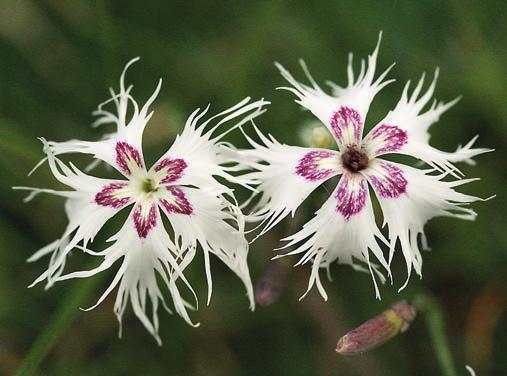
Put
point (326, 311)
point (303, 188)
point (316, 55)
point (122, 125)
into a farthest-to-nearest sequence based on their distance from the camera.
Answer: point (316, 55)
point (326, 311)
point (122, 125)
point (303, 188)

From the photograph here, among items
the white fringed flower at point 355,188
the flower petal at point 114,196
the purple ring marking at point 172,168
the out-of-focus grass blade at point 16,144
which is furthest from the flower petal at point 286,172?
the out-of-focus grass blade at point 16,144

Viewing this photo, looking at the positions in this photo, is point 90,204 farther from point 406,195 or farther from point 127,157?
point 406,195

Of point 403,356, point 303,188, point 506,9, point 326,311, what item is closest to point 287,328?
point 326,311

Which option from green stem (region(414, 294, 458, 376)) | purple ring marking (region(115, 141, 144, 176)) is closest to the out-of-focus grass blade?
purple ring marking (region(115, 141, 144, 176))

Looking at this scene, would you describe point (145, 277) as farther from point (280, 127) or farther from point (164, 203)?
point (280, 127)

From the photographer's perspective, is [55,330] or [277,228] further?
[277,228]

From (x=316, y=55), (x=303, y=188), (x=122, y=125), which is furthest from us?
(x=316, y=55)

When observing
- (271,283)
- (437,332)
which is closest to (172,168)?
(271,283)
